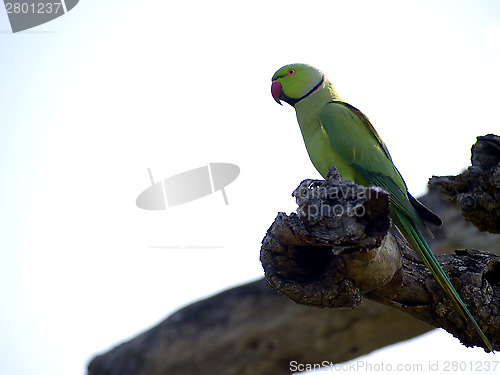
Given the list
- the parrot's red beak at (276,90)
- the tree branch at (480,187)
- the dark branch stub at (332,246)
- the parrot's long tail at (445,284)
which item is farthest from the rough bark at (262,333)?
the dark branch stub at (332,246)

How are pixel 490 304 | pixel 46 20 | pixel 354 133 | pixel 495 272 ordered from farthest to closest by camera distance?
pixel 46 20
pixel 354 133
pixel 495 272
pixel 490 304

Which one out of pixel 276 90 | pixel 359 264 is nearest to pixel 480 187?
pixel 359 264

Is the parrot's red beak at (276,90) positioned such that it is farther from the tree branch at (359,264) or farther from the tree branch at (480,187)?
the tree branch at (359,264)

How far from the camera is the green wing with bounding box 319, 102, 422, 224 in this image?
148 inches

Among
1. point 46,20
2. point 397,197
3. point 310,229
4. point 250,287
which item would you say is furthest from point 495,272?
point 46,20

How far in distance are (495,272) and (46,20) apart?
4.82 m

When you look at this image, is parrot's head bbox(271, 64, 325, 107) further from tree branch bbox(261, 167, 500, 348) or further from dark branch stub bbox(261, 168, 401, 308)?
dark branch stub bbox(261, 168, 401, 308)

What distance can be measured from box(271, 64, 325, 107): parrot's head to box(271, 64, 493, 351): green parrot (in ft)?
0.05

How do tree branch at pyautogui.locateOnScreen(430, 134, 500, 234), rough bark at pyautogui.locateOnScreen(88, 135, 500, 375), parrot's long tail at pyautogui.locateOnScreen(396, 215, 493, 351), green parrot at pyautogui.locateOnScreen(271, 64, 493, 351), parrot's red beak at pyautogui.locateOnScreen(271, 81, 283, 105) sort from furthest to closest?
rough bark at pyautogui.locateOnScreen(88, 135, 500, 375), parrot's red beak at pyautogui.locateOnScreen(271, 81, 283, 105), green parrot at pyautogui.locateOnScreen(271, 64, 493, 351), tree branch at pyautogui.locateOnScreen(430, 134, 500, 234), parrot's long tail at pyautogui.locateOnScreen(396, 215, 493, 351)

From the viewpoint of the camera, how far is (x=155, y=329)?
6.07m

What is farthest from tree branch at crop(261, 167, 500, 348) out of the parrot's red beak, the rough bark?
the rough bark

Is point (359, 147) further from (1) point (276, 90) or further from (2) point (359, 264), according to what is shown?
(2) point (359, 264)

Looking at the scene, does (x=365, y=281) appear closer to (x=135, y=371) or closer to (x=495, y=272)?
(x=495, y=272)

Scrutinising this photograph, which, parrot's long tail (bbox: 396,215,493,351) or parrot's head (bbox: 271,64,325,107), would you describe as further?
parrot's head (bbox: 271,64,325,107)
